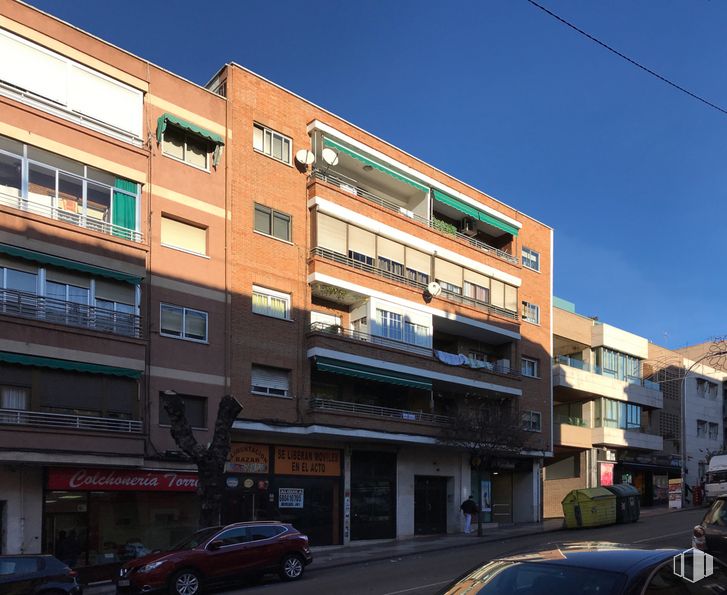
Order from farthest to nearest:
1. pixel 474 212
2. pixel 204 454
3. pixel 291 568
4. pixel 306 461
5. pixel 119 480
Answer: pixel 474 212 < pixel 306 461 < pixel 119 480 < pixel 204 454 < pixel 291 568

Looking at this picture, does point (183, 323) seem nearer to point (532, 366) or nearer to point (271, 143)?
point (271, 143)

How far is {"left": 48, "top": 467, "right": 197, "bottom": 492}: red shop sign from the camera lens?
20234 mm

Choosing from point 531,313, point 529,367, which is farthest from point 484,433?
point 531,313

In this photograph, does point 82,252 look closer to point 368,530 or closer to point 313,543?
point 313,543

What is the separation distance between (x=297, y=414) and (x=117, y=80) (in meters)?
12.3

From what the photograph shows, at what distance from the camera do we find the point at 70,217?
21.2 metres

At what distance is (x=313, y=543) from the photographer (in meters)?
27.1

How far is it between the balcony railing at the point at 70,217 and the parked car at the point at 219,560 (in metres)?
9.42

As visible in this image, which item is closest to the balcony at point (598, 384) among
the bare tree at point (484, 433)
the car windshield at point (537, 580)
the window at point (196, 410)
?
the bare tree at point (484, 433)

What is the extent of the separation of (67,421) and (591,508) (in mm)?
20189

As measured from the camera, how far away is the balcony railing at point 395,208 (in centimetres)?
2939

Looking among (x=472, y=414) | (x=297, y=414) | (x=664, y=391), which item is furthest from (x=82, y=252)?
(x=664, y=391)

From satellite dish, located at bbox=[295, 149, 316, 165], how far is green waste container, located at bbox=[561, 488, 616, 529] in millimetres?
16879

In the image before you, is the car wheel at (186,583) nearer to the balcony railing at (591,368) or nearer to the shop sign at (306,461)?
the shop sign at (306,461)
